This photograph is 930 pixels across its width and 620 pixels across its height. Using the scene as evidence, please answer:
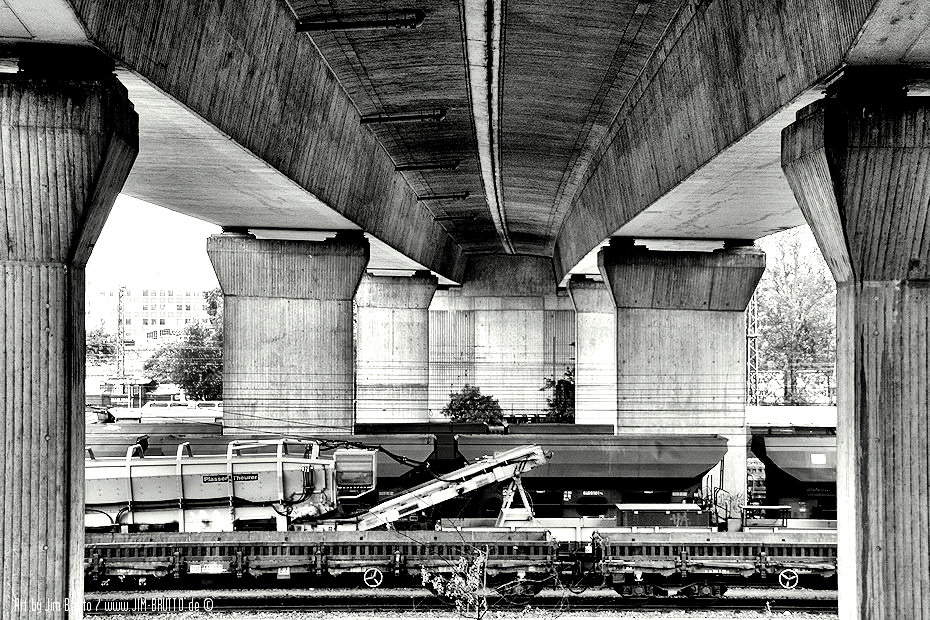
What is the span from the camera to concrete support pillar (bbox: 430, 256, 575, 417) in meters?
50.8

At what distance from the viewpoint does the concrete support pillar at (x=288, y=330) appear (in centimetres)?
2258

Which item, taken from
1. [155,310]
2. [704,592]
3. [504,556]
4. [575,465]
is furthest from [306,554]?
[155,310]

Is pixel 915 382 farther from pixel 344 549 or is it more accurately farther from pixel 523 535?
pixel 344 549

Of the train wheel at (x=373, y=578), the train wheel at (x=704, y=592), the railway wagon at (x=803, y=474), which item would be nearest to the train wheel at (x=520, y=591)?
the train wheel at (x=373, y=578)

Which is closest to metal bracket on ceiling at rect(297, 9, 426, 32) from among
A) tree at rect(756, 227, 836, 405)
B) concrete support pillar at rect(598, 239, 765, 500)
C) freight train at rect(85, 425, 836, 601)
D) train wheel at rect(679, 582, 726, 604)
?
freight train at rect(85, 425, 836, 601)

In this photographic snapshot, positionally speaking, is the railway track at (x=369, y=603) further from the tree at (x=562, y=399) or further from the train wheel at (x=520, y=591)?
the tree at (x=562, y=399)

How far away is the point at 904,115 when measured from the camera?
9422 mm

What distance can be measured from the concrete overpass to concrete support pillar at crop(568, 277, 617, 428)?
1751cm

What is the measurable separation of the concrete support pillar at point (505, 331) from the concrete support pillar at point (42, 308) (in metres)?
41.4

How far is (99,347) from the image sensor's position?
6550cm

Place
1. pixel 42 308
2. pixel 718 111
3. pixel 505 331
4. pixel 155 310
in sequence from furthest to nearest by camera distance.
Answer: pixel 155 310 → pixel 505 331 → pixel 718 111 → pixel 42 308

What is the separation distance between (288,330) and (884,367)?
15858mm

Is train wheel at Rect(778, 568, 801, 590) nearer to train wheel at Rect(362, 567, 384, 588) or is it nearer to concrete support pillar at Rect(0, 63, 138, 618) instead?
train wheel at Rect(362, 567, 384, 588)

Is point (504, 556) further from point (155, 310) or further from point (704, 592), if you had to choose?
point (155, 310)
